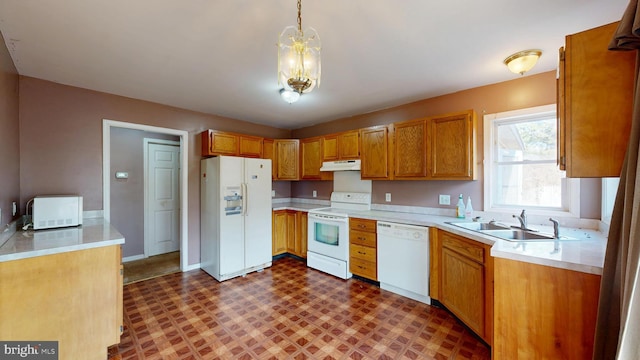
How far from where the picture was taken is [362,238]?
3.23 metres

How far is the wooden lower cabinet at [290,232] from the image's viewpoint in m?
4.02

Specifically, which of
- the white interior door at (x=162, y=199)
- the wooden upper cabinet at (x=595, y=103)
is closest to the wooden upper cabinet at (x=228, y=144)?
the white interior door at (x=162, y=199)

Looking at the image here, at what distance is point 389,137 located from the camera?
10.8ft

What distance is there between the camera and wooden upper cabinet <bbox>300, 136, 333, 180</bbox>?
4195 millimetres

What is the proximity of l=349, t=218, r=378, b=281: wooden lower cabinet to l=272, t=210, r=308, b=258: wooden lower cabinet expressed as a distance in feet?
3.06

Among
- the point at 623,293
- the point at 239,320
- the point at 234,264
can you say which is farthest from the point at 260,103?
the point at 623,293

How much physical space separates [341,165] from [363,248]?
4.26ft

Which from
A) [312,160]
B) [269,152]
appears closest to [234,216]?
[269,152]

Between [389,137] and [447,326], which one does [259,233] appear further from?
[447,326]

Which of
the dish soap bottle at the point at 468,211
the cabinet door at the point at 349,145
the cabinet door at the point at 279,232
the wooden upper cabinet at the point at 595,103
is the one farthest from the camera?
the cabinet door at the point at 279,232

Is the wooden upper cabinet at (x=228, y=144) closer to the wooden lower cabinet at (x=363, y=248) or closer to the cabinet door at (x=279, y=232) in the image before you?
the cabinet door at (x=279, y=232)

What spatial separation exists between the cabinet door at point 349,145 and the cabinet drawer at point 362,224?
0.97 meters
